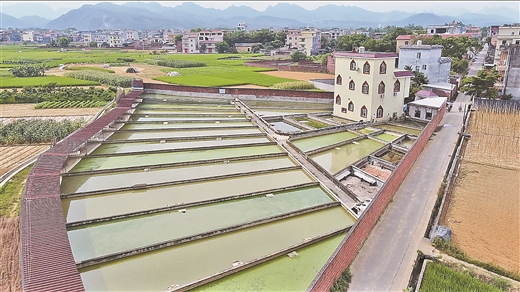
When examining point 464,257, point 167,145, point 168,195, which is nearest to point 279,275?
point 464,257

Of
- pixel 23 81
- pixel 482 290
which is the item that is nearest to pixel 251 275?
pixel 482 290

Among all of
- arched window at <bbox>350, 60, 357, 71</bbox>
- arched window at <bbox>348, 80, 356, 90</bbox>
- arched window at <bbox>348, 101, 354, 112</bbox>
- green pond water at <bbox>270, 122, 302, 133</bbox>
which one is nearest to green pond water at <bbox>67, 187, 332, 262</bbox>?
green pond water at <bbox>270, 122, 302, 133</bbox>

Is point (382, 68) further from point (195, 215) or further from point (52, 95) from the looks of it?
point (52, 95)

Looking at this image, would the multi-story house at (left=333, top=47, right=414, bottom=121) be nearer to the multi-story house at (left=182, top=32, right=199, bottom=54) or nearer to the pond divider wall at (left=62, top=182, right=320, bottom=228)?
the pond divider wall at (left=62, top=182, right=320, bottom=228)

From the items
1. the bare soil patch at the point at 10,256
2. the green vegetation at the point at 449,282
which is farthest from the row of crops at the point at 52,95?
the green vegetation at the point at 449,282

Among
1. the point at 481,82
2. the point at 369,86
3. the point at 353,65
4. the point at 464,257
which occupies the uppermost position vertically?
the point at 353,65

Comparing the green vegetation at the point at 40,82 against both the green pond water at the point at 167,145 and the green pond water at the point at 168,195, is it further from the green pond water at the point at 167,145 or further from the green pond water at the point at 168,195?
the green pond water at the point at 168,195

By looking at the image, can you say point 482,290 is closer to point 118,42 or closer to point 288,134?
point 288,134
